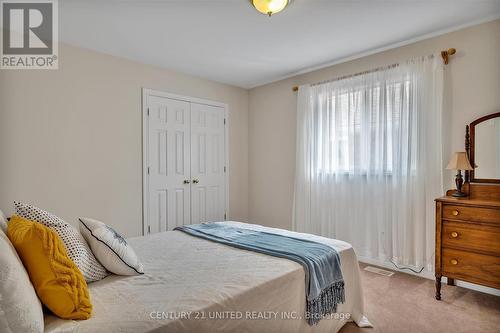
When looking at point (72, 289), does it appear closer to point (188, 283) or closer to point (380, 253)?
point (188, 283)

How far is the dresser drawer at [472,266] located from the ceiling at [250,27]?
2.08 metres

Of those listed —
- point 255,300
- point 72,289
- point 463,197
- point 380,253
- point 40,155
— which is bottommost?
point 380,253

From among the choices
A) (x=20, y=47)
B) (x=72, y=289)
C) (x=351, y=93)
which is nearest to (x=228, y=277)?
(x=72, y=289)

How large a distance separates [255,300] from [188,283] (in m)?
0.35

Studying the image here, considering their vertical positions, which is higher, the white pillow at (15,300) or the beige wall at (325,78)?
the beige wall at (325,78)

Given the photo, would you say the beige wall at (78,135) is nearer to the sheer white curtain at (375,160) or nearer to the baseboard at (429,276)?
the sheer white curtain at (375,160)

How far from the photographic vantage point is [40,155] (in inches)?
115

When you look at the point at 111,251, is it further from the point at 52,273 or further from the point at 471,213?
the point at 471,213

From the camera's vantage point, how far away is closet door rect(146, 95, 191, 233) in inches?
148

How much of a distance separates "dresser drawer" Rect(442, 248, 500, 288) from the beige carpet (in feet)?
0.84

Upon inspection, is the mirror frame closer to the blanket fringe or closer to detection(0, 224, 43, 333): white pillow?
the blanket fringe

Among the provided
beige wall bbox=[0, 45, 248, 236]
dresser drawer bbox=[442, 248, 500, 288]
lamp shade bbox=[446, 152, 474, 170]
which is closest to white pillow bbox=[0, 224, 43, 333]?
beige wall bbox=[0, 45, 248, 236]

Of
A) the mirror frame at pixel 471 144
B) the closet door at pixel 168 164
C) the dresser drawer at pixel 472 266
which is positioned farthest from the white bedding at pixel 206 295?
the closet door at pixel 168 164

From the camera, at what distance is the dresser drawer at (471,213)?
87.8 inches
